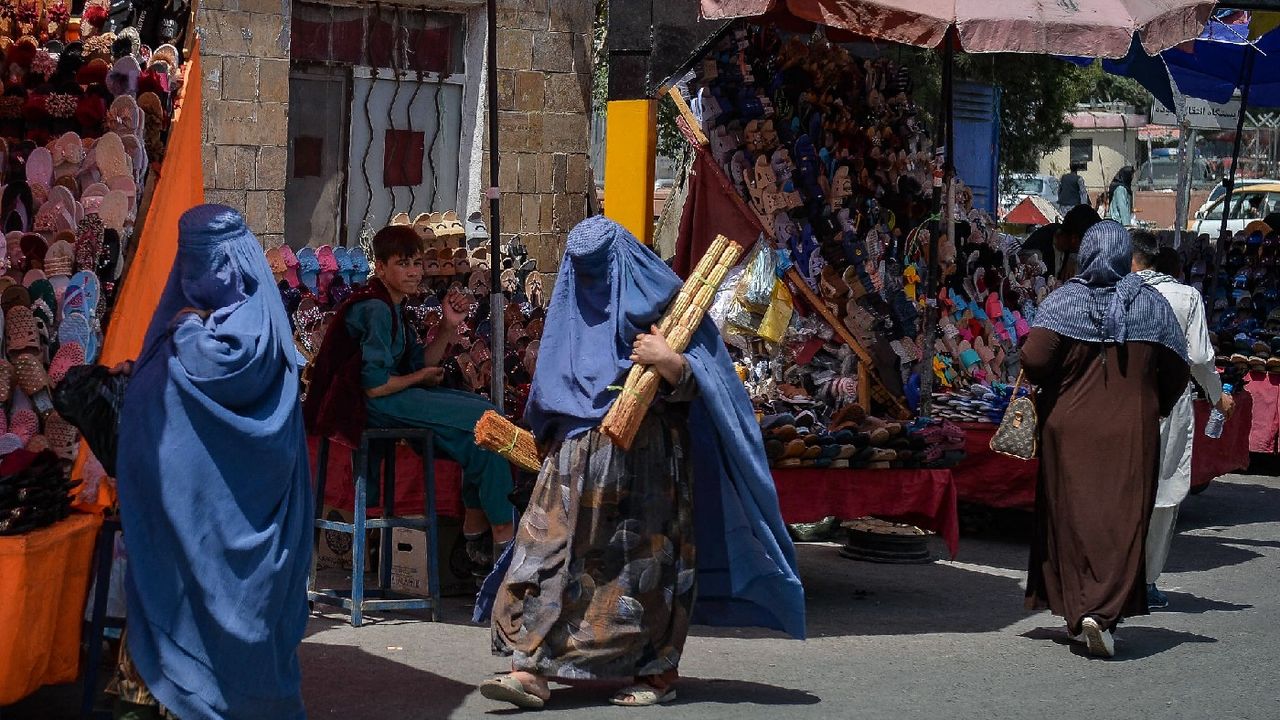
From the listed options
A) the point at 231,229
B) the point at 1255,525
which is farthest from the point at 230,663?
the point at 1255,525

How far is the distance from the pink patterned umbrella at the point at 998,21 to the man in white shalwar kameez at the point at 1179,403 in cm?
95

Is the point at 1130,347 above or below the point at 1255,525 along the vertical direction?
above

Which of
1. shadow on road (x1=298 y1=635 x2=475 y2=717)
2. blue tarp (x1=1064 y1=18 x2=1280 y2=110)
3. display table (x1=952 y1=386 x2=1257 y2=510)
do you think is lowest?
shadow on road (x1=298 y1=635 x2=475 y2=717)

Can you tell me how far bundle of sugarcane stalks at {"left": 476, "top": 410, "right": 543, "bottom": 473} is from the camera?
5941 millimetres

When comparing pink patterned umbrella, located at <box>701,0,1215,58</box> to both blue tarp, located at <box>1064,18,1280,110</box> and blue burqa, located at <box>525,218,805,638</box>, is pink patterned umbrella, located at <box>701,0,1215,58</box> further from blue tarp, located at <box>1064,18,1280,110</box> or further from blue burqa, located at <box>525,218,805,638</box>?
blue tarp, located at <box>1064,18,1280,110</box>

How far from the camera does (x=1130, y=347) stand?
22.2 ft

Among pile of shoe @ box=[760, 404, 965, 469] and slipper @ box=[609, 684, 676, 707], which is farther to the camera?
pile of shoe @ box=[760, 404, 965, 469]

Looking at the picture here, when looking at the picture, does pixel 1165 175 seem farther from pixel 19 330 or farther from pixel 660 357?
pixel 19 330

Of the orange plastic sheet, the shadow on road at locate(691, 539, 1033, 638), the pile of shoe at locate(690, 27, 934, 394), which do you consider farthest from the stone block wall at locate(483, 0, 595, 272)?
the orange plastic sheet

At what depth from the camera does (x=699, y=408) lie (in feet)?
19.2

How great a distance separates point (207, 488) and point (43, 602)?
0.65 m

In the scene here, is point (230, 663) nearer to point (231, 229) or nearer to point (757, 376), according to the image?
point (231, 229)

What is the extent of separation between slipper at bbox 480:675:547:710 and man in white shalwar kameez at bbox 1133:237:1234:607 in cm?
327

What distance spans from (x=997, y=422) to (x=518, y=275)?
265 centimetres
